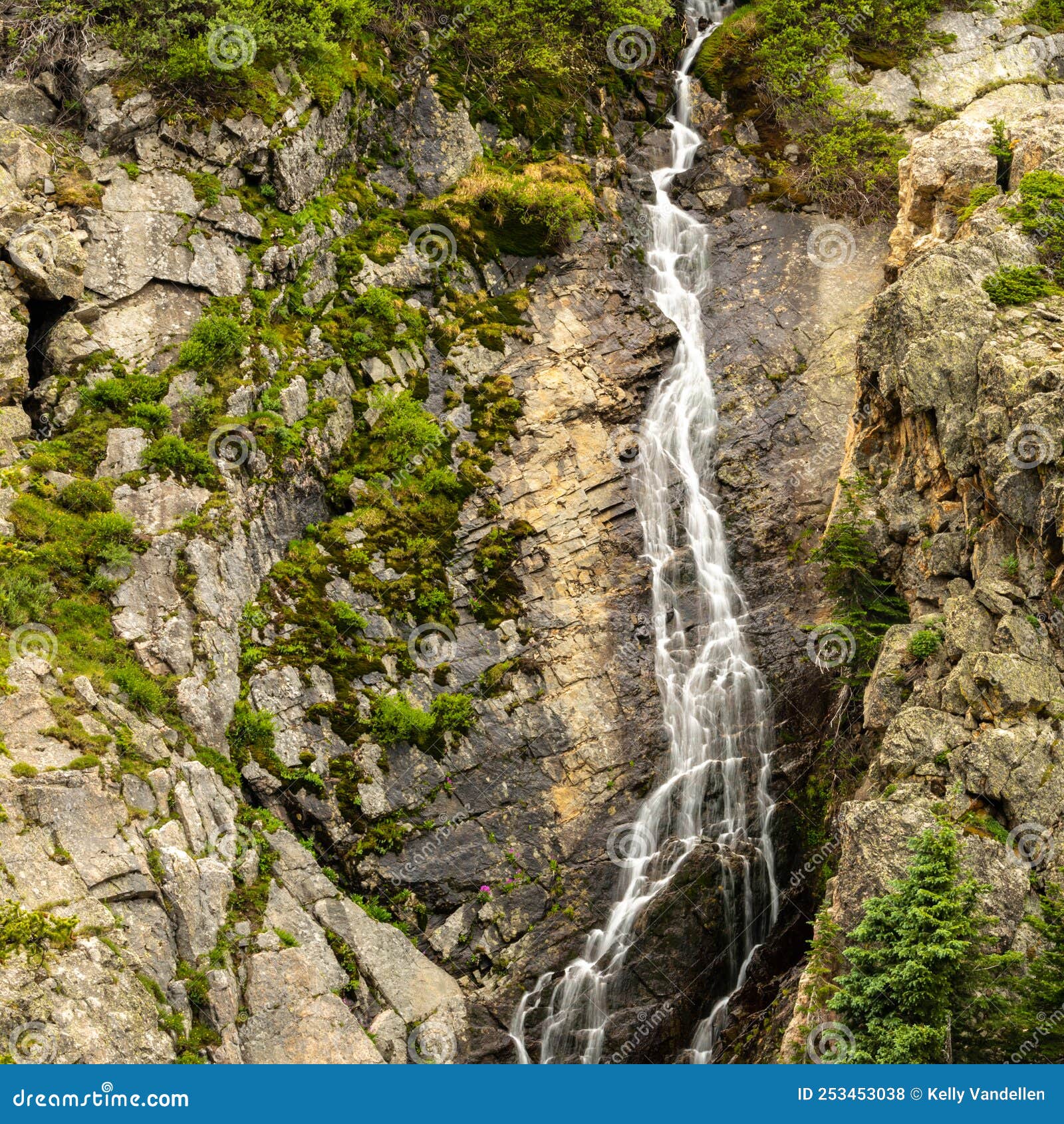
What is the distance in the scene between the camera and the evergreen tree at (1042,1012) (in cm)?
1318

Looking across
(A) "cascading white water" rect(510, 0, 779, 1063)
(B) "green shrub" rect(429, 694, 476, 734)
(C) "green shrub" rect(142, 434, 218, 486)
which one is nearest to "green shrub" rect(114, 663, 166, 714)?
(C) "green shrub" rect(142, 434, 218, 486)

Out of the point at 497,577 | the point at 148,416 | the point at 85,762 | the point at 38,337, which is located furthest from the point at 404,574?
the point at 38,337

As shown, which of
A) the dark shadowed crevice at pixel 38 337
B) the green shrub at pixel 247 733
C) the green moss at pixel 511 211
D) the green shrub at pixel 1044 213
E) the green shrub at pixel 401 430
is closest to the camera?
the green shrub at pixel 247 733

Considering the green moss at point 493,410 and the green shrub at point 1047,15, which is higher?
the green shrub at point 1047,15

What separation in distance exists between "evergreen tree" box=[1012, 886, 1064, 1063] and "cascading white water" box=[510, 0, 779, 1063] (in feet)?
20.5

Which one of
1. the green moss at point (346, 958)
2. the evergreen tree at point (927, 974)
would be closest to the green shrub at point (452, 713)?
the green moss at point (346, 958)

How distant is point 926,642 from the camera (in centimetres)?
1744

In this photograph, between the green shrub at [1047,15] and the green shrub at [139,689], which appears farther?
the green shrub at [1047,15]

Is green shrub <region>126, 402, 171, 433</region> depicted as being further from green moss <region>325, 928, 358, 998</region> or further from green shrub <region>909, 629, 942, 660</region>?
green shrub <region>909, 629, 942, 660</region>

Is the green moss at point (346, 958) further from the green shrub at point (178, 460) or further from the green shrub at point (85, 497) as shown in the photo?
the green shrub at point (178, 460)

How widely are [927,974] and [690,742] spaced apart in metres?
8.01

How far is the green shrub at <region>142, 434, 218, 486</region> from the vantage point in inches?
762

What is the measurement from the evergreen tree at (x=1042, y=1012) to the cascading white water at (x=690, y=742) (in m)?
6.24

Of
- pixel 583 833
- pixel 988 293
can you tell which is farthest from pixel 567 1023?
pixel 988 293
